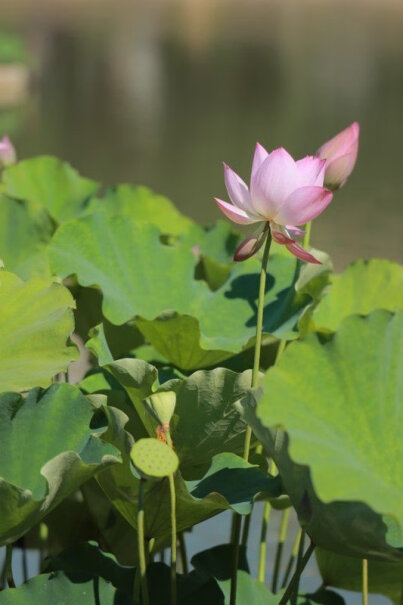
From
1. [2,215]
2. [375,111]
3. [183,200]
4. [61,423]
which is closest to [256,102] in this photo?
[375,111]

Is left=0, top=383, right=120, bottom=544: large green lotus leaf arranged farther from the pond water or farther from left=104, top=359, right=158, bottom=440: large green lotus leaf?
the pond water

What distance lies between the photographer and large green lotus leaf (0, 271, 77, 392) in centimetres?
95

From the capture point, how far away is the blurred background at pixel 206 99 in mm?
4691

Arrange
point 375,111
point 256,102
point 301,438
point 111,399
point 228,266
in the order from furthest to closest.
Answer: point 256,102
point 375,111
point 228,266
point 111,399
point 301,438

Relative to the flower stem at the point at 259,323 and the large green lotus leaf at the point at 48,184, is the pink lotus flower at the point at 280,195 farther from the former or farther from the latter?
the large green lotus leaf at the point at 48,184

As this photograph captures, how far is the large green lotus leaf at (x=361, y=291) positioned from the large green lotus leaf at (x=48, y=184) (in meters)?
0.43

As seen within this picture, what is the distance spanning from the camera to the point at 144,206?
1548 mm

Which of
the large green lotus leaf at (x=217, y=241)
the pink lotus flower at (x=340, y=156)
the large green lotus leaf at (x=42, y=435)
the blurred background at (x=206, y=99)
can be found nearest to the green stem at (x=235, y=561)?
the large green lotus leaf at (x=42, y=435)

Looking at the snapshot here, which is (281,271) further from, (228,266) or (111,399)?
(111,399)

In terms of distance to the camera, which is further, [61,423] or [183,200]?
[183,200]

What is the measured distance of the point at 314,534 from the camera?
2.71ft

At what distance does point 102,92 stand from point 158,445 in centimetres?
741

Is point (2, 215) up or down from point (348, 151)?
down

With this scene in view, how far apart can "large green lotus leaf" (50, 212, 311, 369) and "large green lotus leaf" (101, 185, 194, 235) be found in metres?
0.27
